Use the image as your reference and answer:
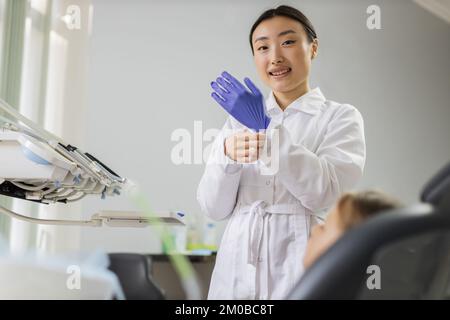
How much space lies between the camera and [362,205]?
68 centimetres

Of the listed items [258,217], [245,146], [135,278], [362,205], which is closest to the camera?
[362,205]

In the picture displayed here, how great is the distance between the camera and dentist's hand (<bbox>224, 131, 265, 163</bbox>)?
3.59ft

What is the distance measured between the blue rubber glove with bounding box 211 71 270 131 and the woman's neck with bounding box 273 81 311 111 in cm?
15

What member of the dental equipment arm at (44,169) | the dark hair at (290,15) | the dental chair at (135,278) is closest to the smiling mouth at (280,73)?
the dark hair at (290,15)

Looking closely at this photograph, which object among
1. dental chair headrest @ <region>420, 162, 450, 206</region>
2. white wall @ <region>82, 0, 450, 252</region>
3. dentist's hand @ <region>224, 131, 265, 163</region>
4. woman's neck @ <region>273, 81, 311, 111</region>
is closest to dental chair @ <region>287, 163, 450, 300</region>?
dental chair headrest @ <region>420, 162, 450, 206</region>

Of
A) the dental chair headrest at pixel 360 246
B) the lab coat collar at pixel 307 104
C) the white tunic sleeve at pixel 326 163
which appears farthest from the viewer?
the lab coat collar at pixel 307 104

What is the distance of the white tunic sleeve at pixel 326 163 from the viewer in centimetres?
112

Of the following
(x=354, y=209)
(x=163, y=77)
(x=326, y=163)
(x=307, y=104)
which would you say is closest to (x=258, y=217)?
(x=326, y=163)

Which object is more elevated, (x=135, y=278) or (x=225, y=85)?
(x=225, y=85)

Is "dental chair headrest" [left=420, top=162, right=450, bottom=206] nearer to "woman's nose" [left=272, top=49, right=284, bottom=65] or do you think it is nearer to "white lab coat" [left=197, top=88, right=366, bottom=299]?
"white lab coat" [left=197, top=88, right=366, bottom=299]

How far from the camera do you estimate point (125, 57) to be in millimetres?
2139

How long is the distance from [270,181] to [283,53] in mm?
311

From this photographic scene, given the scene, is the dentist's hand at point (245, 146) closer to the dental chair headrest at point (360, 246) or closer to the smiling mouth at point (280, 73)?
the smiling mouth at point (280, 73)

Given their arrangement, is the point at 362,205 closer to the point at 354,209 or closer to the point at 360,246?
the point at 354,209
